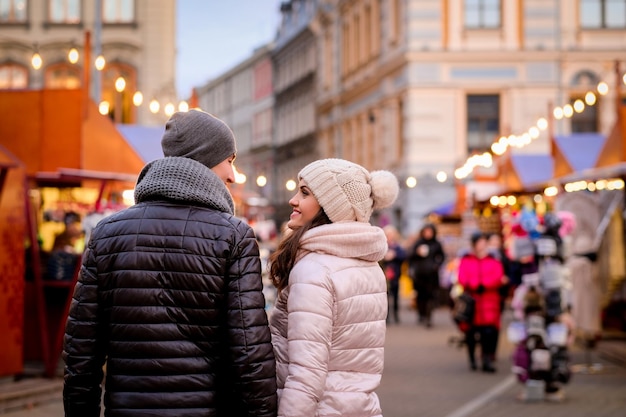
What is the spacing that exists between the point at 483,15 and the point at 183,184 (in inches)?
1543

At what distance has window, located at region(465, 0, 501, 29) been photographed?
42.7 meters

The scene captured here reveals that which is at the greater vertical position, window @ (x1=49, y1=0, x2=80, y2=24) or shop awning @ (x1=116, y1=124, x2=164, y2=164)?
window @ (x1=49, y1=0, x2=80, y2=24)

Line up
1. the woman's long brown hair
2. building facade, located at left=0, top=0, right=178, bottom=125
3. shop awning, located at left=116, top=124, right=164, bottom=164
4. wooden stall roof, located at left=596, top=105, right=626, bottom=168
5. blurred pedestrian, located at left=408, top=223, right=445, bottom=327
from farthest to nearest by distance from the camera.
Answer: building facade, located at left=0, top=0, right=178, bottom=125 → blurred pedestrian, located at left=408, top=223, right=445, bottom=327 → shop awning, located at left=116, top=124, right=164, bottom=164 → wooden stall roof, located at left=596, top=105, right=626, bottom=168 → the woman's long brown hair

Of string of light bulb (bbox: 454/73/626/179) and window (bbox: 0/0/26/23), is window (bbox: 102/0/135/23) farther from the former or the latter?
string of light bulb (bbox: 454/73/626/179)

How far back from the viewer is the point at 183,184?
4574 mm

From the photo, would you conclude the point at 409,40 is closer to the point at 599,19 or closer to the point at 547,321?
the point at 599,19

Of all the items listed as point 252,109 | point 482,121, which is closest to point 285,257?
point 482,121

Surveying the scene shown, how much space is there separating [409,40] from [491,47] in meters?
2.65

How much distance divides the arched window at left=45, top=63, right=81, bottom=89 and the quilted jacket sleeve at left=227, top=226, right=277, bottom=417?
33430mm

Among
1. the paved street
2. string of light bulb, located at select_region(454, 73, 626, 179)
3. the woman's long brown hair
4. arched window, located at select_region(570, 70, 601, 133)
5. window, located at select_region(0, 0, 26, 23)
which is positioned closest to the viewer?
the woman's long brown hair

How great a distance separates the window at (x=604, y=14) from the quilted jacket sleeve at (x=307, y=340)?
39.0 metres

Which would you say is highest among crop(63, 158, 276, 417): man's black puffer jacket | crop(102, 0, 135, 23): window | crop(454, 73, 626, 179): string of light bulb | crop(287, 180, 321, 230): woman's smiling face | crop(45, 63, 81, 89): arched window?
crop(102, 0, 135, 23): window

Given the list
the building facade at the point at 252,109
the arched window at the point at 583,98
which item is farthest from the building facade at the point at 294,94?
the arched window at the point at 583,98

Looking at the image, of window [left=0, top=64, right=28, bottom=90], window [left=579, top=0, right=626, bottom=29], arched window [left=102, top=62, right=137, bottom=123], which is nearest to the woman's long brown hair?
arched window [left=102, top=62, right=137, bottom=123]
